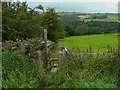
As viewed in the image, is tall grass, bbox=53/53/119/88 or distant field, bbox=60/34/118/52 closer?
tall grass, bbox=53/53/119/88

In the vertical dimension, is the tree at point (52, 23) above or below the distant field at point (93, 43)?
above

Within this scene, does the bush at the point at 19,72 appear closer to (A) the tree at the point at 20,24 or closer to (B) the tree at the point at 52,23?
(A) the tree at the point at 20,24

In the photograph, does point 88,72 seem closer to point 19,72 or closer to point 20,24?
point 19,72

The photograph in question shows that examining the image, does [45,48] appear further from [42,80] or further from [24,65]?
[42,80]

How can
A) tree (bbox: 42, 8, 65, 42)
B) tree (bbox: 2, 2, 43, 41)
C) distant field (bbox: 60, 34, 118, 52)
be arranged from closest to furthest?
tree (bbox: 2, 2, 43, 41) → distant field (bbox: 60, 34, 118, 52) → tree (bbox: 42, 8, 65, 42)

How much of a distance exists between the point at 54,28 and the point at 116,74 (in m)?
14.2

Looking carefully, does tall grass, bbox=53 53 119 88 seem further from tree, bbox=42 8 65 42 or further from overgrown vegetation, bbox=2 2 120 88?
tree, bbox=42 8 65 42

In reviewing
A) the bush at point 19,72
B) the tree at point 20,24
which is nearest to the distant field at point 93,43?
the tree at point 20,24

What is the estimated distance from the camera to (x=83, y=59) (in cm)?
405

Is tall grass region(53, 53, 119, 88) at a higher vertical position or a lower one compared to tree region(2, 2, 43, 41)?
lower

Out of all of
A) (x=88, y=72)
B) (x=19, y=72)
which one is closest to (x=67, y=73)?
(x=88, y=72)

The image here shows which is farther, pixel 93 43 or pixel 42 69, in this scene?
pixel 93 43

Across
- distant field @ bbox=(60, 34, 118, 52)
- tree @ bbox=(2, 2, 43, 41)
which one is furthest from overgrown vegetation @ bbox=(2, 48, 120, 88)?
distant field @ bbox=(60, 34, 118, 52)

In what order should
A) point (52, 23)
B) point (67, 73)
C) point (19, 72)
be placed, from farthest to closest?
1. point (52, 23)
2. point (67, 73)
3. point (19, 72)
